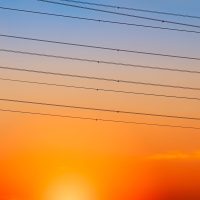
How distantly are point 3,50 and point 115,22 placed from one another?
227 inches

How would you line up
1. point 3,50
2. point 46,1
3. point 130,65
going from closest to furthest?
point 46,1
point 3,50
point 130,65

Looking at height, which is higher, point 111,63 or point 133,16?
point 133,16

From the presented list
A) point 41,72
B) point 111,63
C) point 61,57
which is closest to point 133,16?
point 111,63

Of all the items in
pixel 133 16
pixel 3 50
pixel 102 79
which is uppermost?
pixel 133 16

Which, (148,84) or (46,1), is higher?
(46,1)

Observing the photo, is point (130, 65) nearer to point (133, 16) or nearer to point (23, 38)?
point (133, 16)

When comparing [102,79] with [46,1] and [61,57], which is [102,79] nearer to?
[61,57]

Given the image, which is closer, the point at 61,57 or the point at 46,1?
the point at 46,1

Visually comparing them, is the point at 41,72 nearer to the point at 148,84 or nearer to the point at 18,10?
the point at 18,10

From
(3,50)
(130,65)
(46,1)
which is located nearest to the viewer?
(46,1)

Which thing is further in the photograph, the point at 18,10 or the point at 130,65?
the point at 130,65

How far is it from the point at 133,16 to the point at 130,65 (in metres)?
2.76

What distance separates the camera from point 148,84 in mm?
18516

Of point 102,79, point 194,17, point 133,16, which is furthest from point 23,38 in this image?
point 194,17
